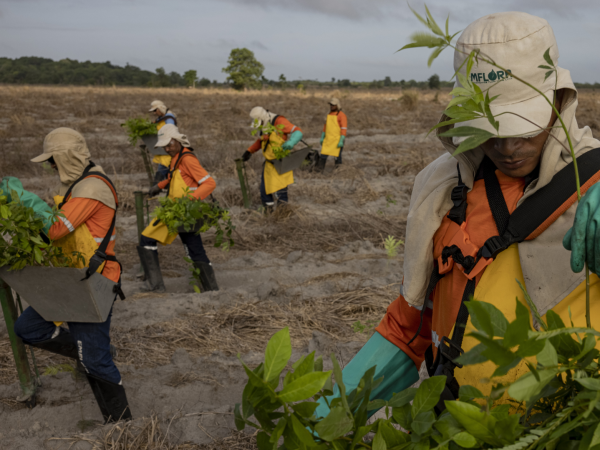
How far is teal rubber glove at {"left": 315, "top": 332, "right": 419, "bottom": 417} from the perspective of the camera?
53.3 inches

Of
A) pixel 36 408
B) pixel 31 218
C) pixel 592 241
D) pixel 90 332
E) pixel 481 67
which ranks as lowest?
pixel 36 408

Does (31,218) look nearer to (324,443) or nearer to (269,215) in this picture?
(324,443)

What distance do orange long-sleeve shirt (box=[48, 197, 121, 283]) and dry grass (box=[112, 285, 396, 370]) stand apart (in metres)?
1.07

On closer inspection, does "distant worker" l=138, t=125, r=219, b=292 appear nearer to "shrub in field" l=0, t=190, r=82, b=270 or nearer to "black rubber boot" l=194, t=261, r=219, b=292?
"black rubber boot" l=194, t=261, r=219, b=292

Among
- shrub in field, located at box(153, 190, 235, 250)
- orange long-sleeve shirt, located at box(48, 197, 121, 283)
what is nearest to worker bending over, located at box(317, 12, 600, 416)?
orange long-sleeve shirt, located at box(48, 197, 121, 283)

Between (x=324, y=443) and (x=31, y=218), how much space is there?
2.69 metres

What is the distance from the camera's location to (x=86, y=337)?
3.07 metres

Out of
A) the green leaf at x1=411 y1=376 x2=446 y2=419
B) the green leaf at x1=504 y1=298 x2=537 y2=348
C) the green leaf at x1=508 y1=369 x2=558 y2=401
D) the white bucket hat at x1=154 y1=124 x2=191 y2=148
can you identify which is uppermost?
the white bucket hat at x1=154 y1=124 x2=191 y2=148

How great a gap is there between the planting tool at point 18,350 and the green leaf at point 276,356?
307cm

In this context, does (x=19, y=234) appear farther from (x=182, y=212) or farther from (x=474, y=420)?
(x=474, y=420)

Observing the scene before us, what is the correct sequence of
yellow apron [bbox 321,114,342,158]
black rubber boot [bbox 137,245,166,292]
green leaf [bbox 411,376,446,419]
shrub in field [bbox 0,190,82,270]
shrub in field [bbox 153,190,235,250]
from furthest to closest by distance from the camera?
yellow apron [bbox 321,114,342,158]
black rubber boot [bbox 137,245,166,292]
shrub in field [bbox 153,190,235,250]
shrub in field [bbox 0,190,82,270]
green leaf [bbox 411,376,446,419]

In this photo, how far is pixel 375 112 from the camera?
23078mm

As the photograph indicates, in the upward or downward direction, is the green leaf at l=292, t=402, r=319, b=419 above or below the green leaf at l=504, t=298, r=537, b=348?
below

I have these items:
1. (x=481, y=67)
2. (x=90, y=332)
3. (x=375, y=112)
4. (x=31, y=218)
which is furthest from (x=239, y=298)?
(x=375, y=112)
